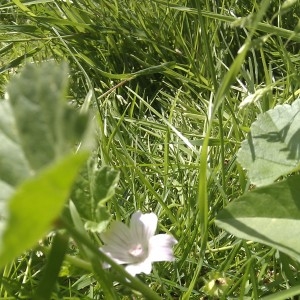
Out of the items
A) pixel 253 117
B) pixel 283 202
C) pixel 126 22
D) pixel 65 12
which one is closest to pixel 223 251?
pixel 283 202

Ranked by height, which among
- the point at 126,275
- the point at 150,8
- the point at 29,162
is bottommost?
the point at 150,8

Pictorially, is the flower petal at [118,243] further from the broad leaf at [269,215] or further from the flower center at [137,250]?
the broad leaf at [269,215]

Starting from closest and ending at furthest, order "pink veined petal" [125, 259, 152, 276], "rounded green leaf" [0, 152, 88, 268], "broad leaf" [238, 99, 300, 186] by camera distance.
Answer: "rounded green leaf" [0, 152, 88, 268], "pink veined petal" [125, 259, 152, 276], "broad leaf" [238, 99, 300, 186]

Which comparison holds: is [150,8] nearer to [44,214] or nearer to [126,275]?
[126,275]

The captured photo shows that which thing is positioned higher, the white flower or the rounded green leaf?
the rounded green leaf

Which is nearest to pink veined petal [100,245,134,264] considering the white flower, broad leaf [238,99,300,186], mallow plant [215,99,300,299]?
the white flower

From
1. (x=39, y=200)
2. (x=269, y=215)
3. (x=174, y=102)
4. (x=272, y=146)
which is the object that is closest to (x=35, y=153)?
(x=39, y=200)

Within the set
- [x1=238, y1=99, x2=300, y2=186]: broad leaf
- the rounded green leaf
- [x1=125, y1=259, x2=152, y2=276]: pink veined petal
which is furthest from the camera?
[x1=238, y1=99, x2=300, y2=186]: broad leaf

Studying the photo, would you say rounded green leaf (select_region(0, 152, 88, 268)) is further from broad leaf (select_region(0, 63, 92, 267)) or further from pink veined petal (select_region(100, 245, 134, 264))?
pink veined petal (select_region(100, 245, 134, 264))
